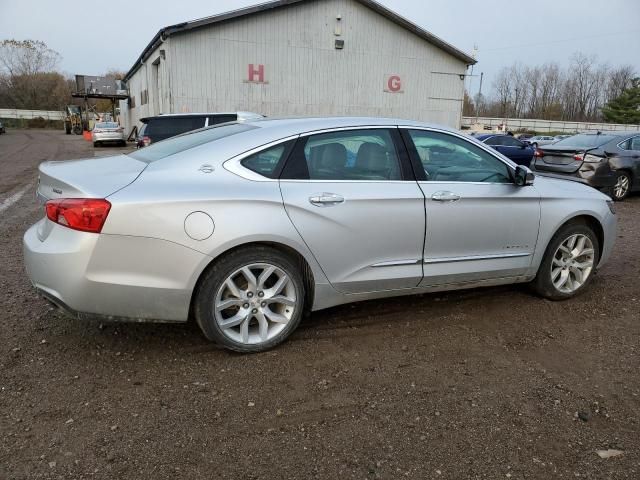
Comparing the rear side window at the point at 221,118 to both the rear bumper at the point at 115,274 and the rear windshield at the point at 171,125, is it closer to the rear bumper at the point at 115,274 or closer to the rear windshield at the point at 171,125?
the rear windshield at the point at 171,125

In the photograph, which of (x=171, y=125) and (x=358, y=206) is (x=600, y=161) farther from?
(x=171, y=125)

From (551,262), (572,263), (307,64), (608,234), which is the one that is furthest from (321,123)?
(307,64)

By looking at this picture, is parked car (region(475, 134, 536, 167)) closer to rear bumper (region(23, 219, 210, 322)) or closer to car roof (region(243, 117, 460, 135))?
car roof (region(243, 117, 460, 135))

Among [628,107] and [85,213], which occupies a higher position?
[628,107]

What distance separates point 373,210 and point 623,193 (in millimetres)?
9787

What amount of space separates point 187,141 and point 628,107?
88.6 m

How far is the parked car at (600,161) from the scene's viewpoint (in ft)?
34.0

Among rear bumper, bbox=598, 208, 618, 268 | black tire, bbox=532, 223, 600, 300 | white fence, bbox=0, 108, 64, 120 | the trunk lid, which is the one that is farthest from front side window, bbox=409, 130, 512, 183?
white fence, bbox=0, 108, 64, 120

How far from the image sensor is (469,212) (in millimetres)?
3877

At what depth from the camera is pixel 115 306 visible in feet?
9.76

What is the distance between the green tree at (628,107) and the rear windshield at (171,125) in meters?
80.0

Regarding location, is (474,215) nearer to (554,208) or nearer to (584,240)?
(554,208)

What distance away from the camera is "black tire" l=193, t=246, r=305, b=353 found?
3.12 m

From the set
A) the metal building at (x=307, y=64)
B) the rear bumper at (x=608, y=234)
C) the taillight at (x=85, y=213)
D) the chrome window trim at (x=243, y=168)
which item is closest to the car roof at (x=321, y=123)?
the chrome window trim at (x=243, y=168)
